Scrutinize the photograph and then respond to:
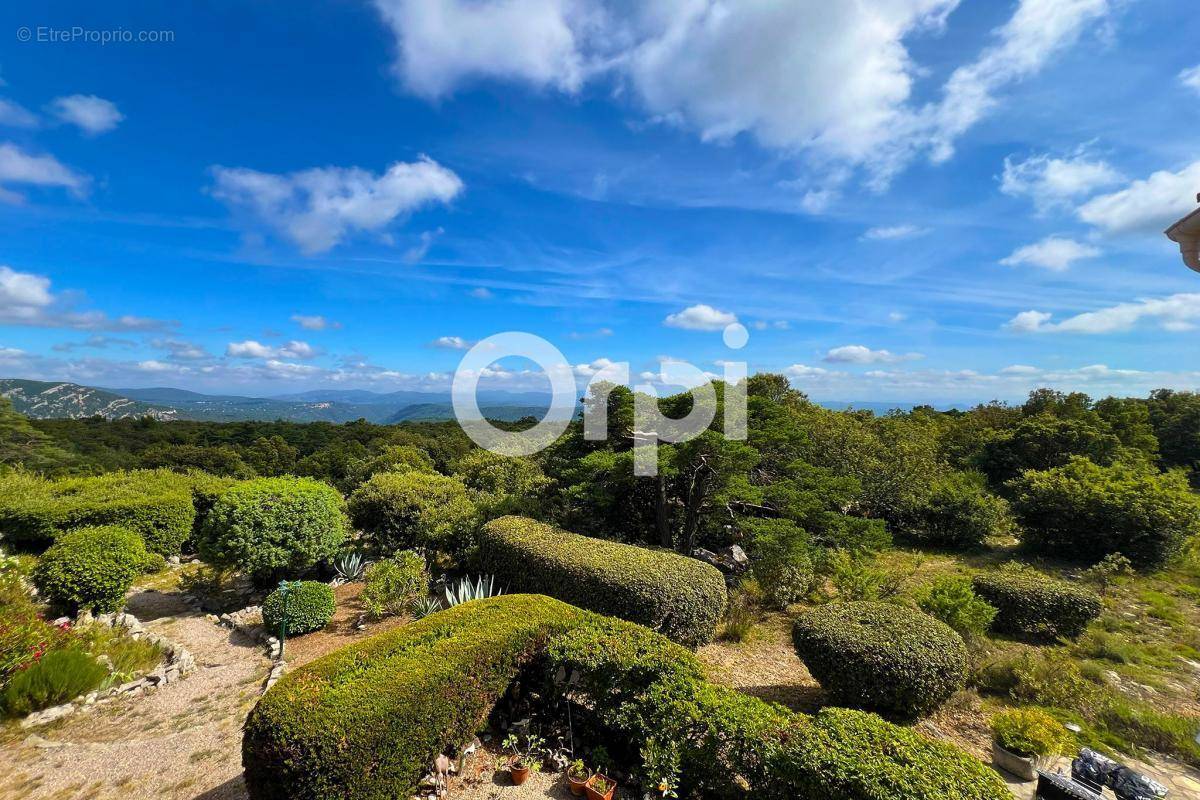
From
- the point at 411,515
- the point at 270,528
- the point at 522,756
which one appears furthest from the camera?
the point at 411,515

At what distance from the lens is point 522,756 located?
4758 millimetres

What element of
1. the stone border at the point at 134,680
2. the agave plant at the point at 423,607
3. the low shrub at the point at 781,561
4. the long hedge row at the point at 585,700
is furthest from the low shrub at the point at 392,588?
the low shrub at the point at 781,561

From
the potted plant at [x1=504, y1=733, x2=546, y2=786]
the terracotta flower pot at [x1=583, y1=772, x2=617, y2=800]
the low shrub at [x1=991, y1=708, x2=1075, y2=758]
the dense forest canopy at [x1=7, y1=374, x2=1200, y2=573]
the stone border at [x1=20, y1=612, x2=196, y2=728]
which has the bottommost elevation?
the stone border at [x1=20, y1=612, x2=196, y2=728]

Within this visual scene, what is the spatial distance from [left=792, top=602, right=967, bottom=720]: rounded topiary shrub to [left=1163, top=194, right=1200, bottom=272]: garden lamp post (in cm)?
428

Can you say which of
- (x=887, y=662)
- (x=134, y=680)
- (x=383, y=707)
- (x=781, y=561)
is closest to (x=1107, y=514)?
(x=781, y=561)

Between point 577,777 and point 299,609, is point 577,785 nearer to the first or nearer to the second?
point 577,777

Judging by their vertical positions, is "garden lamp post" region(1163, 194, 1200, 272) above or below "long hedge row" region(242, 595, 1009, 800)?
above

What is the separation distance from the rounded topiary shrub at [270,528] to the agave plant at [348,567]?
0.74 m

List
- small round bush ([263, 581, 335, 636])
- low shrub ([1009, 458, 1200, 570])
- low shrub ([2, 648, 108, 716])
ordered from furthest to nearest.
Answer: low shrub ([1009, 458, 1200, 570])
small round bush ([263, 581, 335, 636])
low shrub ([2, 648, 108, 716])

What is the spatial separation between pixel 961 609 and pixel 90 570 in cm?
1414

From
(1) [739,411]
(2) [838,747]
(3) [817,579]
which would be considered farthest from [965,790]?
(1) [739,411]

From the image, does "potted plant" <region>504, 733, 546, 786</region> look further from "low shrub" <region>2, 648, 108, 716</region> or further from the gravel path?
"low shrub" <region>2, 648, 108, 716</region>

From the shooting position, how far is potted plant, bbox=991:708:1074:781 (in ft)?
15.4

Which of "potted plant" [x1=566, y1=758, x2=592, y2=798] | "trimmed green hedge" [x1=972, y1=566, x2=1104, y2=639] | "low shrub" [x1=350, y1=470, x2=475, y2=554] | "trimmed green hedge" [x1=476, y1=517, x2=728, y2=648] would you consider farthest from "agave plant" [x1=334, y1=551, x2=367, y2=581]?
"trimmed green hedge" [x1=972, y1=566, x2=1104, y2=639]
